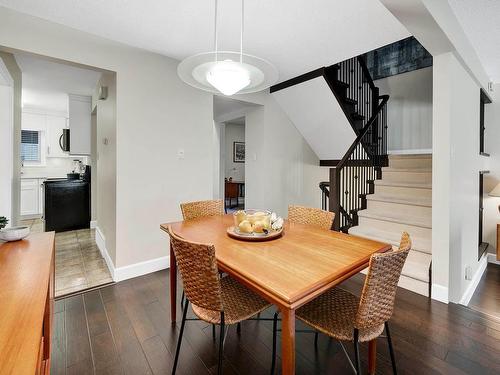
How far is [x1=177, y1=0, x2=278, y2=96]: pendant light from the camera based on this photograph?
61.3 inches

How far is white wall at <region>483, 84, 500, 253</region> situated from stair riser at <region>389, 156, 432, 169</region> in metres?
0.68

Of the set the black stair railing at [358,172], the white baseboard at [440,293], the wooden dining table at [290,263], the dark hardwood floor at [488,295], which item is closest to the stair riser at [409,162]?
the black stair railing at [358,172]

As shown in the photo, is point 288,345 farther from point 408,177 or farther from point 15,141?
point 15,141

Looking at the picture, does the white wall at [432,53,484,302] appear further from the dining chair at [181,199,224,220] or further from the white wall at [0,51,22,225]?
the white wall at [0,51,22,225]

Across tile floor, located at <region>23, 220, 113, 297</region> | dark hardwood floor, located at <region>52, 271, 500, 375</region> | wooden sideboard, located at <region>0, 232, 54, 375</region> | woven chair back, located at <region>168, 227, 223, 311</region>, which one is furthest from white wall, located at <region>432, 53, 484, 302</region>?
tile floor, located at <region>23, 220, 113, 297</region>

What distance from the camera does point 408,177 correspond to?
12.1 feet

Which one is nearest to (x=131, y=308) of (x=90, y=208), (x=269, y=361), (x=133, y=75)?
(x=269, y=361)

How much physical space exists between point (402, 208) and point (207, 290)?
115 inches

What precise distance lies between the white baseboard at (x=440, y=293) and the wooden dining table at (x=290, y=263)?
4.03 feet

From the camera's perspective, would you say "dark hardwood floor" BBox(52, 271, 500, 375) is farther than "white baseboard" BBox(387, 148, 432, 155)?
No

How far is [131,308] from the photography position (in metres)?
2.15

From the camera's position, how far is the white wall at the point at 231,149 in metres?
7.65

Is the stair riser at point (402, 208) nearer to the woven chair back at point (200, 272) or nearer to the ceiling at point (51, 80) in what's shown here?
the woven chair back at point (200, 272)

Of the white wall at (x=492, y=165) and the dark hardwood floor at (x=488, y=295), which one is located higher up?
the white wall at (x=492, y=165)
